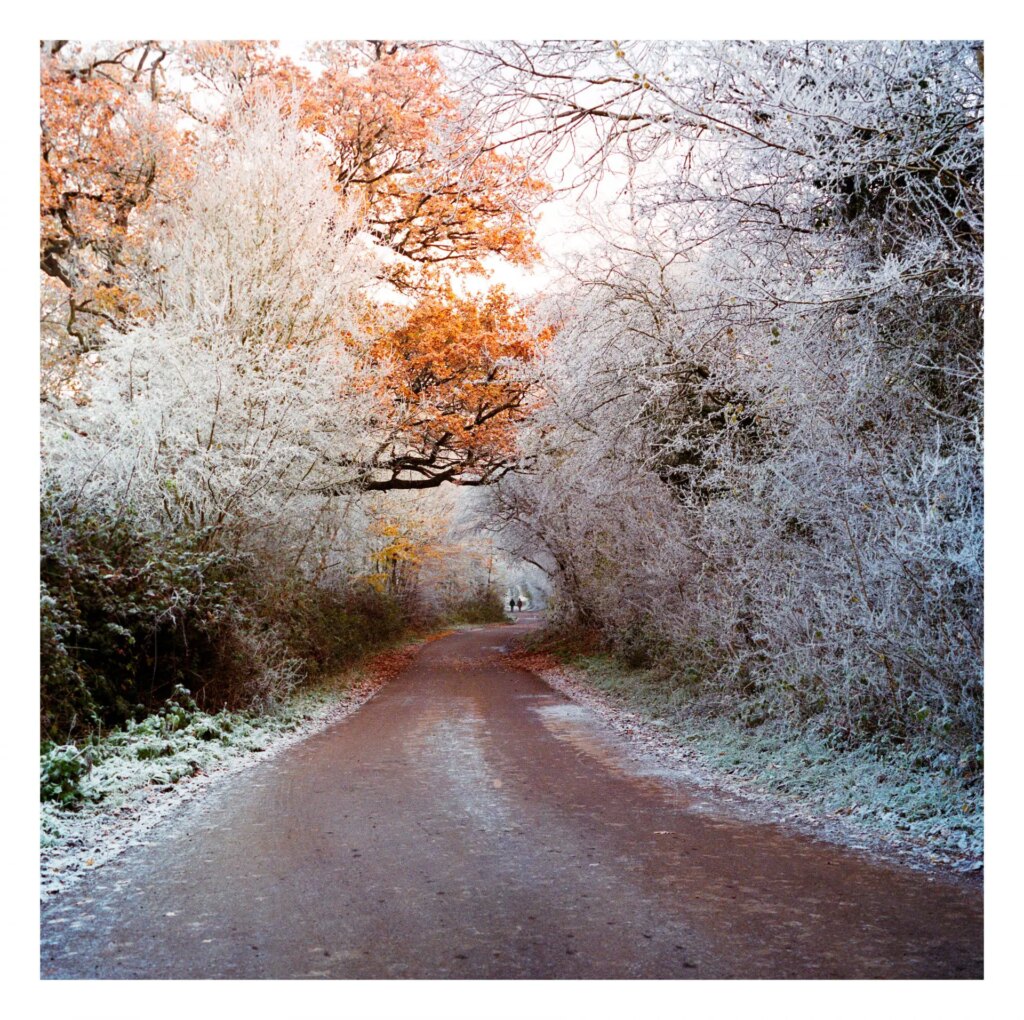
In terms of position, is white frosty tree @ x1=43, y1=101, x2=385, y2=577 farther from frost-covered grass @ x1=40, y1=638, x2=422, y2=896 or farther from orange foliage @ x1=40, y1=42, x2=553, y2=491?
frost-covered grass @ x1=40, y1=638, x2=422, y2=896

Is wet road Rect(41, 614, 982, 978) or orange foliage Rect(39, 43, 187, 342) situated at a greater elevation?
orange foliage Rect(39, 43, 187, 342)

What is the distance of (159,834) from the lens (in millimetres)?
4938

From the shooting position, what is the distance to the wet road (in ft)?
10.7

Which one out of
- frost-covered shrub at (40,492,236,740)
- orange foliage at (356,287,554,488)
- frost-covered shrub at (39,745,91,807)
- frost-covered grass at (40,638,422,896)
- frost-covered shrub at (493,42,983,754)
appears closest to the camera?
frost-covered shrub at (493,42,983,754)

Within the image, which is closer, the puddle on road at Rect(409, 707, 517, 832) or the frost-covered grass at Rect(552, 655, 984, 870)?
the frost-covered grass at Rect(552, 655, 984, 870)

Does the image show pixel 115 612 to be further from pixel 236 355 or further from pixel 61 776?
pixel 236 355

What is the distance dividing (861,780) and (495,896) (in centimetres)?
274

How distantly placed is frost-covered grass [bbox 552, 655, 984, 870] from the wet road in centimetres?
→ 46

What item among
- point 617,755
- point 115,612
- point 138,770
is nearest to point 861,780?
point 617,755

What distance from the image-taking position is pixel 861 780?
5469 millimetres

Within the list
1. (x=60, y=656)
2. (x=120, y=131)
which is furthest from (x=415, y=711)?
(x=120, y=131)

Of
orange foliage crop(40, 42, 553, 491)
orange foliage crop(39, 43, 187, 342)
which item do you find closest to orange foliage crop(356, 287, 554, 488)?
orange foliage crop(40, 42, 553, 491)

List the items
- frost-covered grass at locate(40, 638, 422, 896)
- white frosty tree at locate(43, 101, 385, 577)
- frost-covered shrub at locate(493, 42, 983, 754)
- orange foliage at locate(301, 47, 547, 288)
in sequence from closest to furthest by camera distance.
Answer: frost-covered shrub at locate(493, 42, 983, 754) → frost-covered grass at locate(40, 638, 422, 896) → orange foliage at locate(301, 47, 547, 288) → white frosty tree at locate(43, 101, 385, 577)
